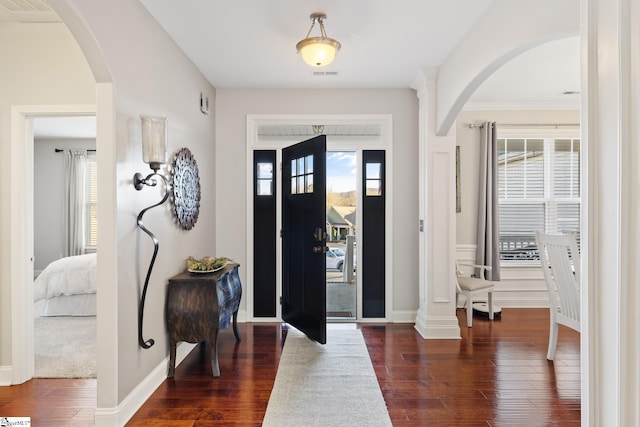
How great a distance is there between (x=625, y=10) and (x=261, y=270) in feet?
13.1

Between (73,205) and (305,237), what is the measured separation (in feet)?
18.1

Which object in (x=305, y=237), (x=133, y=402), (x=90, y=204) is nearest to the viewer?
(x=133, y=402)

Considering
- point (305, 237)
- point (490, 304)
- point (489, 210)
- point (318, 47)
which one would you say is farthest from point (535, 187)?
point (318, 47)

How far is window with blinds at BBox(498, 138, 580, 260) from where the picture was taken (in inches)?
198

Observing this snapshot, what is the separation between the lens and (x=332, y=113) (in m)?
4.40

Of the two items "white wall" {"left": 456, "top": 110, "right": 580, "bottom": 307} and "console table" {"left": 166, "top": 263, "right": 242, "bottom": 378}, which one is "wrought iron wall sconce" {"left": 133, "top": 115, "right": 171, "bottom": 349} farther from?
"white wall" {"left": 456, "top": 110, "right": 580, "bottom": 307}

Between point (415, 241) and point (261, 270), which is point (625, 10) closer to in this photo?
point (415, 241)

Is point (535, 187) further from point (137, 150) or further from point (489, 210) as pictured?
point (137, 150)

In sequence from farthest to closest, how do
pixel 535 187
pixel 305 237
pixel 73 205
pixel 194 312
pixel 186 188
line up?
1. pixel 73 205
2. pixel 535 187
3. pixel 305 237
4. pixel 186 188
5. pixel 194 312

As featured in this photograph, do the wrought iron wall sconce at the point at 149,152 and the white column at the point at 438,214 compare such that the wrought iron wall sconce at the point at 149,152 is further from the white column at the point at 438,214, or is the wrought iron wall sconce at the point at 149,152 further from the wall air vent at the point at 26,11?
the white column at the point at 438,214

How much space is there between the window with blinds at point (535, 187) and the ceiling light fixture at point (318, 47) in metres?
3.27

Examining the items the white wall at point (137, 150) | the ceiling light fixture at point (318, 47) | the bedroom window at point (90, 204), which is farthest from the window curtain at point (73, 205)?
the ceiling light fixture at point (318, 47)

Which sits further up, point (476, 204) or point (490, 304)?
point (476, 204)

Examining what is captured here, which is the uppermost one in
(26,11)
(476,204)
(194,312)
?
(26,11)
